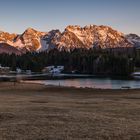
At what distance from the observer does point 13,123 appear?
23.8 meters

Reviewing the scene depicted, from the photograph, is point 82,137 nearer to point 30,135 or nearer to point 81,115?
point 30,135

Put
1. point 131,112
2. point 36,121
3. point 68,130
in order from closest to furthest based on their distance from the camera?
point 68,130 → point 36,121 → point 131,112

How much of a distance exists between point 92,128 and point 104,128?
723 millimetres

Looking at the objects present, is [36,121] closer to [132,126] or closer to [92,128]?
[92,128]

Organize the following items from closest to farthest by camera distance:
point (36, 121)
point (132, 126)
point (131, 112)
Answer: point (132, 126)
point (36, 121)
point (131, 112)

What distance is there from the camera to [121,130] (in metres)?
21.4

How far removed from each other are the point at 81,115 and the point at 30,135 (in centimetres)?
820

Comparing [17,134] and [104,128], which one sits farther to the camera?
[104,128]

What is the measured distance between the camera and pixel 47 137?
19500 mm

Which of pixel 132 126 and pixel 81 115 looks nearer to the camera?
pixel 132 126

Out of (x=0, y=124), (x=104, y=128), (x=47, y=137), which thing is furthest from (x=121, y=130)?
(x=0, y=124)

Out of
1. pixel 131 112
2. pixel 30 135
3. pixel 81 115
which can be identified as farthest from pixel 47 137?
pixel 131 112

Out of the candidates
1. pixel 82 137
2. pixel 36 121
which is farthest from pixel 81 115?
pixel 82 137

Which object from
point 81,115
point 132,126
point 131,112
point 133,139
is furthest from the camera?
point 131,112
